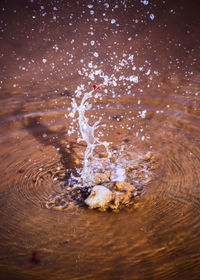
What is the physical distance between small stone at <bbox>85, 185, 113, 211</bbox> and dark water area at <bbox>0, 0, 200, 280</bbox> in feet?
0.17

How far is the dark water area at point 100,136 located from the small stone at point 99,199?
0.17 feet

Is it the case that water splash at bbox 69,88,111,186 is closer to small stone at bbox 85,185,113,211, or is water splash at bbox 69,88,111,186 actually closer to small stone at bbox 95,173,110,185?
small stone at bbox 95,173,110,185

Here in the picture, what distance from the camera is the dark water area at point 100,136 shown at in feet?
4.53

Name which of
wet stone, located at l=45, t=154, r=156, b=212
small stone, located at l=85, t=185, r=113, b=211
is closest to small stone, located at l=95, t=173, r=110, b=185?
wet stone, located at l=45, t=154, r=156, b=212

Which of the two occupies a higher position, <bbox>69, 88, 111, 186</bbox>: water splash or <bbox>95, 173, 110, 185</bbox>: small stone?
<bbox>69, 88, 111, 186</bbox>: water splash

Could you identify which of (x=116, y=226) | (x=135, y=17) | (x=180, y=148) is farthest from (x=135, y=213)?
(x=135, y=17)

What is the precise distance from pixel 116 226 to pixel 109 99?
1.97m

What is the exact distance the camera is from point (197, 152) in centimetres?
222

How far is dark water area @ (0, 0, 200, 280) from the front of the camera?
1381 mm

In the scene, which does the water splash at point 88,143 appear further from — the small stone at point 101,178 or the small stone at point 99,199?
the small stone at point 99,199

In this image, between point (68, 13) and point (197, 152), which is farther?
point (68, 13)

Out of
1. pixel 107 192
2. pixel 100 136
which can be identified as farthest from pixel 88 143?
pixel 107 192

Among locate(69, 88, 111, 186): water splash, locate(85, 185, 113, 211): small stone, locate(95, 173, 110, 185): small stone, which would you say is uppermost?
locate(69, 88, 111, 186): water splash

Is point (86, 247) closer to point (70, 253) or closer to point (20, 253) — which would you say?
point (70, 253)
